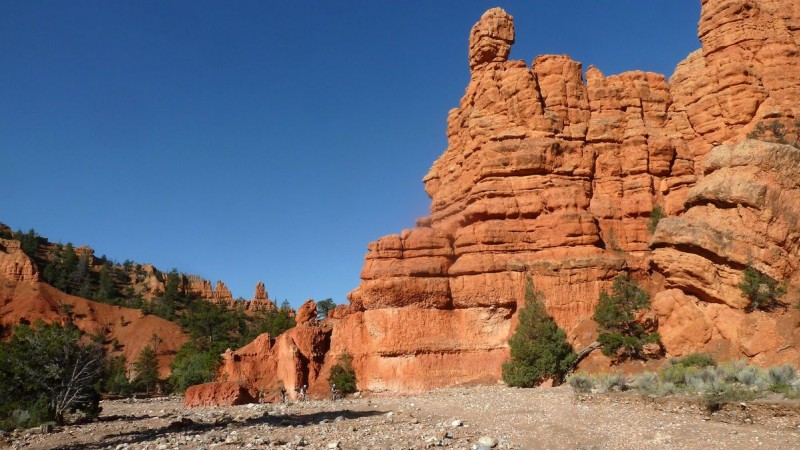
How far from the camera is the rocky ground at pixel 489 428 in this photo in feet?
46.4

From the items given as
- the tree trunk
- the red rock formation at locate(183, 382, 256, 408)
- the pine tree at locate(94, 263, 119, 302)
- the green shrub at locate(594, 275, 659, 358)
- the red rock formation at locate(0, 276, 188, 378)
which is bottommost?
the red rock formation at locate(183, 382, 256, 408)

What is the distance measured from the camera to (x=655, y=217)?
3959 cm

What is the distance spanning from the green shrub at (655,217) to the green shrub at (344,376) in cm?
2313

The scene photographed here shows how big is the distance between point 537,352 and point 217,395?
19.5 m

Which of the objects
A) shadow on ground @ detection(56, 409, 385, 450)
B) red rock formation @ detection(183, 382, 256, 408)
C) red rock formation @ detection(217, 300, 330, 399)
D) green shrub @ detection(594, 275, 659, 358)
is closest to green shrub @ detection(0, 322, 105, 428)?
shadow on ground @ detection(56, 409, 385, 450)

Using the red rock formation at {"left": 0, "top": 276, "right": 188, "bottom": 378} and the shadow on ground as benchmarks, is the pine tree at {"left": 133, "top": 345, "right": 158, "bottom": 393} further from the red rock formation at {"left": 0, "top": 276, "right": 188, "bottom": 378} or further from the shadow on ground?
the shadow on ground

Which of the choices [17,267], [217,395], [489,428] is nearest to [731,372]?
[489,428]

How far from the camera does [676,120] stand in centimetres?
4328

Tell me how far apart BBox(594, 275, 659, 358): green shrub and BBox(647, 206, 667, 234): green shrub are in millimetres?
6788

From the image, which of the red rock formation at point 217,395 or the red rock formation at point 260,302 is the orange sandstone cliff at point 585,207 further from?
the red rock formation at point 260,302

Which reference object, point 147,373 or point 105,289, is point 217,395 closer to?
point 147,373

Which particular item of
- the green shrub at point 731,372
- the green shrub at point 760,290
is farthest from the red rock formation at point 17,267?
the green shrub at point 731,372

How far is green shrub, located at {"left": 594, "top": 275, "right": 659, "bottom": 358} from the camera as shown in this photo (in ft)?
103

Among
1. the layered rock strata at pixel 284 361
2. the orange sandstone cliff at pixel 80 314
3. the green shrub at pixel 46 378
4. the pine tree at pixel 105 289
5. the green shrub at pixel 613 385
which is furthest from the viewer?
the pine tree at pixel 105 289
